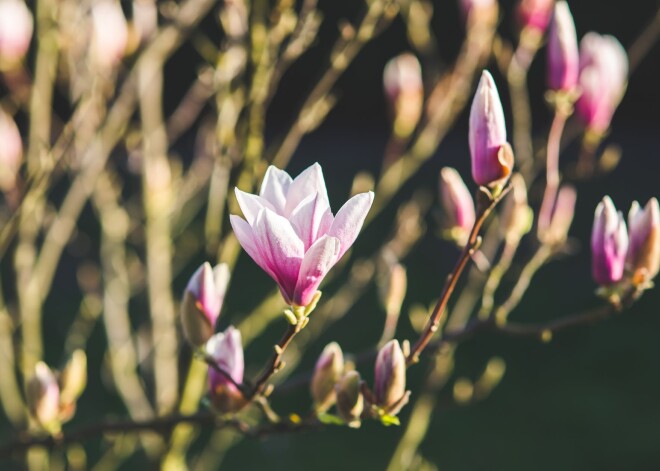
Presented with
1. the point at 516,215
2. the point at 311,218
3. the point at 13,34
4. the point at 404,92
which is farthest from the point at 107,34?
the point at 311,218

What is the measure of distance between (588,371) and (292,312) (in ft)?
11.3

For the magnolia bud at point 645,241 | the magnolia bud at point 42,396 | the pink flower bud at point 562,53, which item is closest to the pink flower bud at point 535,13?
the pink flower bud at point 562,53

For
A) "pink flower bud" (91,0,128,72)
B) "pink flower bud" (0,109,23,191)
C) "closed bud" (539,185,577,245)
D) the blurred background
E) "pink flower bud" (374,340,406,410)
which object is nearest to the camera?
"pink flower bud" (374,340,406,410)

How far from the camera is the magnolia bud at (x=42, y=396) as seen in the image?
1.08 meters

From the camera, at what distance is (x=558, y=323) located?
1.02 meters

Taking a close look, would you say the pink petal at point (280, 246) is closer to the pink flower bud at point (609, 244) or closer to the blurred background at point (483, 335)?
the pink flower bud at point (609, 244)

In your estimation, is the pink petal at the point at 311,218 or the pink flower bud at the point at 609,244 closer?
the pink petal at the point at 311,218

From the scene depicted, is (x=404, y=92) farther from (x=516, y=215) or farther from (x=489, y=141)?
(x=489, y=141)

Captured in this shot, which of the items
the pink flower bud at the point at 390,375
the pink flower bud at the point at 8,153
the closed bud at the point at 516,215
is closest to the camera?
the pink flower bud at the point at 390,375

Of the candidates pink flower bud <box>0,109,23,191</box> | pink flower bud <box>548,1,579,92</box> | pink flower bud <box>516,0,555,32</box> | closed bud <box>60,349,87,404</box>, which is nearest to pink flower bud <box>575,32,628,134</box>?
pink flower bud <box>548,1,579,92</box>

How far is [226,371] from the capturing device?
974mm

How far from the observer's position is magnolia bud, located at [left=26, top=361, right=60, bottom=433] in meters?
1.08

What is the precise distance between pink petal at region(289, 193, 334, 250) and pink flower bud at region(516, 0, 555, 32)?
0.91m

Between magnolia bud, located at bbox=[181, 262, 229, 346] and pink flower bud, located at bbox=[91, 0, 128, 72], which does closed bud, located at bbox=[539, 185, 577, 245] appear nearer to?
magnolia bud, located at bbox=[181, 262, 229, 346]
